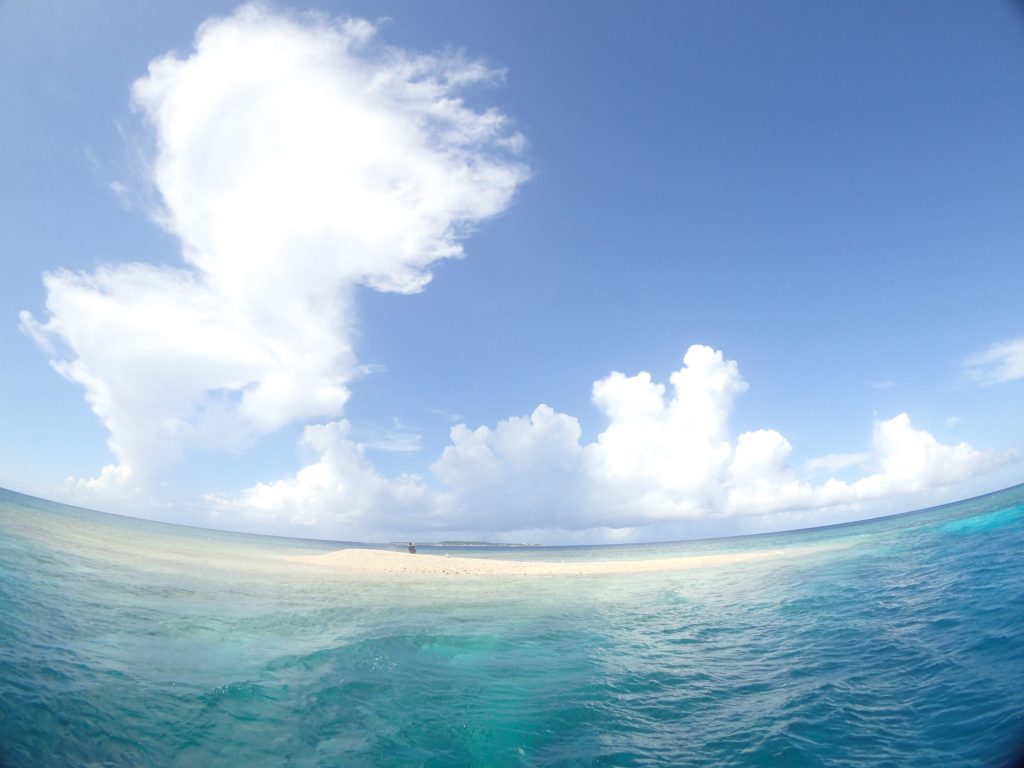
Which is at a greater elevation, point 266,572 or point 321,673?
point 321,673

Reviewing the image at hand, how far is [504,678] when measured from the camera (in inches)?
609

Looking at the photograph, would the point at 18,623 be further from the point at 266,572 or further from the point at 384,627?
the point at 266,572

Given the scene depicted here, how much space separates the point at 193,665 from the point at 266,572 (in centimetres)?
3235

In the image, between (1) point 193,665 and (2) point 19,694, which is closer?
(2) point 19,694

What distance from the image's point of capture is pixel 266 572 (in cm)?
4272

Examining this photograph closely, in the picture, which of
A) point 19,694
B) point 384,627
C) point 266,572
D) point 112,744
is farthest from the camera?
point 266,572

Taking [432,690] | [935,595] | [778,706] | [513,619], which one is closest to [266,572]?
[513,619]

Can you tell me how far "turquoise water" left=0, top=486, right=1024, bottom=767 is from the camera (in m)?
10.1

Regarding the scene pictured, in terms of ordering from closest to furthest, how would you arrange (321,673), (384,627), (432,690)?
(432,690) → (321,673) → (384,627)

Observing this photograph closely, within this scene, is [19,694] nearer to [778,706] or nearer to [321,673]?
[321,673]

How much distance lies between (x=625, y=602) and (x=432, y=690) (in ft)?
66.9

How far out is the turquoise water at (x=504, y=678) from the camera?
10.1m

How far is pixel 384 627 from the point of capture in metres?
21.8

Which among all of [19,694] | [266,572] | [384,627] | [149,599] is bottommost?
[266,572]
